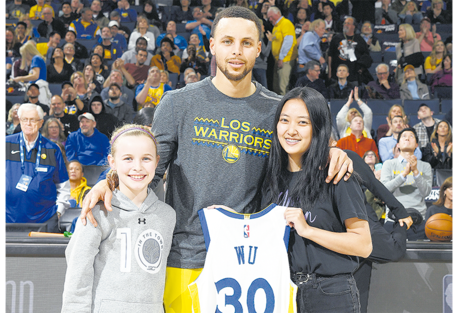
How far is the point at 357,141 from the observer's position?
6703 mm

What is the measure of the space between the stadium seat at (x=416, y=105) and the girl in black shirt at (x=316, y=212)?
6.57 m

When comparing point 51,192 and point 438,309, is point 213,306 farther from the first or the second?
point 51,192

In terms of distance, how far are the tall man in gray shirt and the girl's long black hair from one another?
4.0 inches

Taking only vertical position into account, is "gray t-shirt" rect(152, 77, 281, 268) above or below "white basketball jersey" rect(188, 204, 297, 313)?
above

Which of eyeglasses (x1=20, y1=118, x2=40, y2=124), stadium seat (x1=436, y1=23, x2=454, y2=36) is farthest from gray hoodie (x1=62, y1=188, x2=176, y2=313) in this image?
stadium seat (x1=436, y1=23, x2=454, y2=36)

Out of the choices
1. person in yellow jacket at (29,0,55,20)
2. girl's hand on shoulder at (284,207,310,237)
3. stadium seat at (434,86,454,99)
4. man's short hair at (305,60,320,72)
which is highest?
person in yellow jacket at (29,0,55,20)

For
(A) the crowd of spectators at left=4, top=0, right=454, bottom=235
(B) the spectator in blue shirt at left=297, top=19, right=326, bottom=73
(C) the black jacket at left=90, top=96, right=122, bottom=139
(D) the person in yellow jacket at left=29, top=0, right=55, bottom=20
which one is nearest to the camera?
(A) the crowd of spectators at left=4, top=0, right=454, bottom=235

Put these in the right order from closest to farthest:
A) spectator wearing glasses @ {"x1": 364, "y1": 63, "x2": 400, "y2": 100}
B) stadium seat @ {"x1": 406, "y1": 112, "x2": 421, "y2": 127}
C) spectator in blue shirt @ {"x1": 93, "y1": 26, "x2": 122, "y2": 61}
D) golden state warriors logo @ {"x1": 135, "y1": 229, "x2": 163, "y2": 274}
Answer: golden state warriors logo @ {"x1": 135, "y1": 229, "x2": 163, "y2": 274} < stadium seat @ {"x1": 406, "y1": 112, "x2": 421, "y2": 127} < spectator wearing glasses @ {"x1": 364, "y1": 63, "x2": 400, "y2": 100} < spectator in blue shirt @ {"x1": 93, "y1": 26, "x2": 122, "y2": 61}

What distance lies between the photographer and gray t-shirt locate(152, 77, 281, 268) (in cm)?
216

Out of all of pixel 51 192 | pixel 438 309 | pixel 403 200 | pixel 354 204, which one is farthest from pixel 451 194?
pixel 51 192

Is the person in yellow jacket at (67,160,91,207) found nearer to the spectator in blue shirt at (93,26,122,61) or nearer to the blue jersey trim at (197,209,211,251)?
the blue jersey trim at (197,209,211,251)

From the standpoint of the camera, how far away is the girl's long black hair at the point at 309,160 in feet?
6.75

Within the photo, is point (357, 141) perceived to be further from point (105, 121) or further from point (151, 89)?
point (105, 121)

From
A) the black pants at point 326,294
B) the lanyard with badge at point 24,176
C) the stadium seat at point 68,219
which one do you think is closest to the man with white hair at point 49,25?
the lanyard with badge at point 24,176
